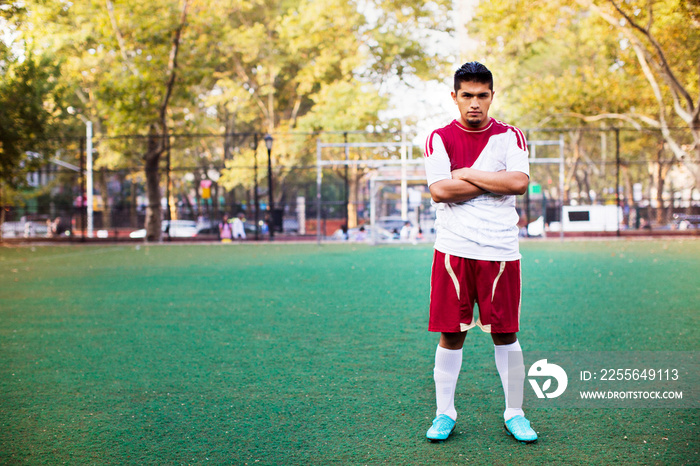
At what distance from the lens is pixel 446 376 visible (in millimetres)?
3387

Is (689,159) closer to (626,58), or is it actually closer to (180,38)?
(626,58)

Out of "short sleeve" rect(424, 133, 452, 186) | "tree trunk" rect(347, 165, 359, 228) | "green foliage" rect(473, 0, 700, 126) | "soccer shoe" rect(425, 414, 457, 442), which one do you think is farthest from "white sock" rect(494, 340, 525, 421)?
"tree trunk" rect(347, 165, 359, 228)

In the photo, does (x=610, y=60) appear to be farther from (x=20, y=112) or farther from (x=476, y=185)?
(x=476, y=185)

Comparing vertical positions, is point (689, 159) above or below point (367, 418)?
above

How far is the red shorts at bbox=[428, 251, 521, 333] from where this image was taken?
10.6ft

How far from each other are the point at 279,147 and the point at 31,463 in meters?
27.7

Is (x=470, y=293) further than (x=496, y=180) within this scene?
Yes

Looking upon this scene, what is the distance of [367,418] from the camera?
12.2 feet

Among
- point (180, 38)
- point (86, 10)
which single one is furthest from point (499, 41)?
point (86, 10)

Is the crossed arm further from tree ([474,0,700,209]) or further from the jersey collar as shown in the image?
tree ([474,0,700,209])

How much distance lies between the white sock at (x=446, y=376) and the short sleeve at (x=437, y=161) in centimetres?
85

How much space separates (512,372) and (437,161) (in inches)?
43.5

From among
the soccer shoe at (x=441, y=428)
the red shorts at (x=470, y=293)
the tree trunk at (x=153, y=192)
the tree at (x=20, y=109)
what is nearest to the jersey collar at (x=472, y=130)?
the red shorts at (x=470, y=293)

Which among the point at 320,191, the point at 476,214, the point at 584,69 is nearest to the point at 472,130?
the point at 476,214
